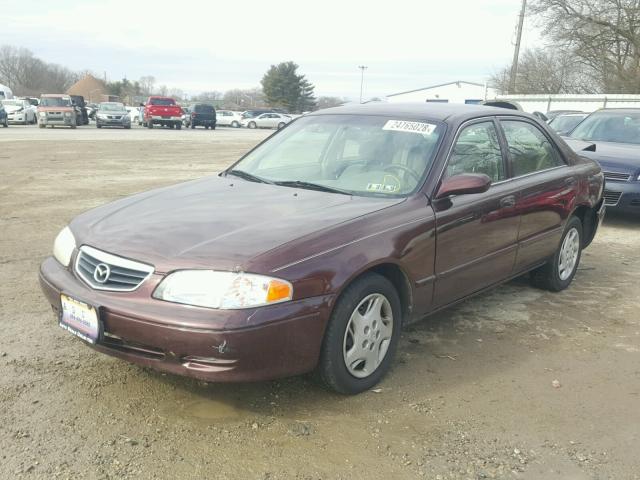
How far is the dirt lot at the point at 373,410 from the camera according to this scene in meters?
2.69

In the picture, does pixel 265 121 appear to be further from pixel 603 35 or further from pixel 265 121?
pixel 603 35

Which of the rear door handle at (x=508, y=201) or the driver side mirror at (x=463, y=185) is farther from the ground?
the driver side mirror at (x=463, y=185)

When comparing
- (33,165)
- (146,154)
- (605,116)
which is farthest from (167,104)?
(605,116)

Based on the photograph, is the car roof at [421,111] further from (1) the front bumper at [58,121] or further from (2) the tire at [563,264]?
(1) the front bumper at [58,121]

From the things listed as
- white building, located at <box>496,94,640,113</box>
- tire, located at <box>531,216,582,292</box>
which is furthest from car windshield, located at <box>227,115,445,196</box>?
white building, located at <box>496,94,640,113</box>

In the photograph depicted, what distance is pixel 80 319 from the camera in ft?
9.92

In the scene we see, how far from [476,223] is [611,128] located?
691 centimetres

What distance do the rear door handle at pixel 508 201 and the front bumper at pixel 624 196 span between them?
4.50 m

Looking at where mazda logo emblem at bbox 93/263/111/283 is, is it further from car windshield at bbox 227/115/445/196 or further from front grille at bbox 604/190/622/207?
front grille at bbox 604/190/622/207

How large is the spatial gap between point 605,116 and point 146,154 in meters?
11.9

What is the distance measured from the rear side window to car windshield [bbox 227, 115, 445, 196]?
33.8 inches

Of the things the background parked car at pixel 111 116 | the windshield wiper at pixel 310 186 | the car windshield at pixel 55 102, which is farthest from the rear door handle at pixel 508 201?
the background parked car at pixel 111 116

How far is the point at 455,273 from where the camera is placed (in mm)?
3850

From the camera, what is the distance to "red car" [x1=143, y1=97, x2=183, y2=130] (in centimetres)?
3494
